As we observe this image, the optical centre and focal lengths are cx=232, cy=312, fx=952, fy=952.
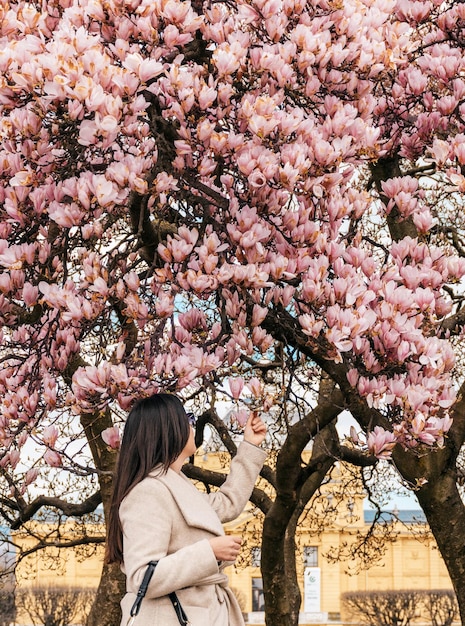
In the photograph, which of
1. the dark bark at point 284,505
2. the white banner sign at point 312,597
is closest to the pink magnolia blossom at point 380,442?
the dark bark at point 284,505

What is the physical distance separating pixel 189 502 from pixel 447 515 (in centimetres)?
384

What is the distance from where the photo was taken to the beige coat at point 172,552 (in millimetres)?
3572

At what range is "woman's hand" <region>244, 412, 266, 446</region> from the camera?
4469 mm

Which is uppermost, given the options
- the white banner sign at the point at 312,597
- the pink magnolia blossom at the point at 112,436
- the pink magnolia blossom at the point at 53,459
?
the white banner sign at the point at 312,597

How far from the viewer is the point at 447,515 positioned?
7.10 meters

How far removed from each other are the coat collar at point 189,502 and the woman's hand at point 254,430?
59cm

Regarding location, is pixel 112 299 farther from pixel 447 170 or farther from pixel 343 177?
pixel 447 170

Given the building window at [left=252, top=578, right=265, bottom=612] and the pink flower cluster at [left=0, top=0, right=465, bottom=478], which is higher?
the building window at [left=252, top=578, right=265, bottom=612]

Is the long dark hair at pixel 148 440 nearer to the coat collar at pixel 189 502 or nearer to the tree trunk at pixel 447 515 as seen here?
the coat collar at pixel 189 502

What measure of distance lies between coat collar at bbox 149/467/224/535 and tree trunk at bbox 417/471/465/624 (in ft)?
11.7

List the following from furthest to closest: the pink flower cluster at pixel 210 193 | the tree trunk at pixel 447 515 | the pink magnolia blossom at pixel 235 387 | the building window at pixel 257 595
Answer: the building window at pixel 257 595 < the tree trunk at pixel 447 515 < the pink magnolia blossom at pixel 235 387 < the pink flower cluster at pixel 210 193

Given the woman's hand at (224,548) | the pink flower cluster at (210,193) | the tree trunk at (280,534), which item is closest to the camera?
the woman's hand at (224,548)

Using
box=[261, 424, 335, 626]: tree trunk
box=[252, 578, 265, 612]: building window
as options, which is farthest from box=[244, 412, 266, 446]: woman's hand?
box=[252, 578, 265, 612]: building window

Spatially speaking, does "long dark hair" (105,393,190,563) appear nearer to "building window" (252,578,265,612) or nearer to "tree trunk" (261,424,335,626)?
"tree trunk" (261,424,335,626)
